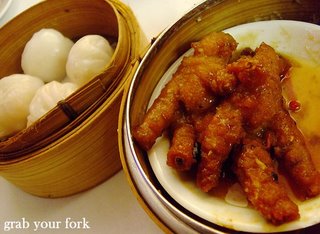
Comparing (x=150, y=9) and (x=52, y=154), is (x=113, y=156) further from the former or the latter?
(x=150, y=9)

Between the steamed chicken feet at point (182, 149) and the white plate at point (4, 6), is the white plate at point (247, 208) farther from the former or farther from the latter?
the white plate at point (4, 6)

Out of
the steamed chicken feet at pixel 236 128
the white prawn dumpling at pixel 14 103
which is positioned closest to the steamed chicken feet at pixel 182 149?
the steamed chicken feet at pixel 236 128

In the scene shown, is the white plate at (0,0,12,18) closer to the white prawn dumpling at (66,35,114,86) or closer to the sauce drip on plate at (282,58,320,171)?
the white prawn dumpling at (66,35,114,86)

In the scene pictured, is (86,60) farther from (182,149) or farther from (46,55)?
(182,149)

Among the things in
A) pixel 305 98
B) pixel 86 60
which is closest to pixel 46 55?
pixel 86 60

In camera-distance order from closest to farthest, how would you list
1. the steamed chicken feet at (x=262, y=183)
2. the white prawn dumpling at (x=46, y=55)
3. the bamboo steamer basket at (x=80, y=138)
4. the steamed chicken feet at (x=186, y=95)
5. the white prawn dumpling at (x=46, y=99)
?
the steamed chicken feet at (x=262, y=183) < the steamed chicken feet at (x=186, y=95) < the bamboo steamer basket at (x=80, y=138) < the white prawn dumpling at (x=46, y=99) < the white prawn dumpling at (x=46, y=55)

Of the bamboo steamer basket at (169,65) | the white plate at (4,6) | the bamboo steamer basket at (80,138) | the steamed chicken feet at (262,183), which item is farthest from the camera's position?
the white plate at (4,6)
